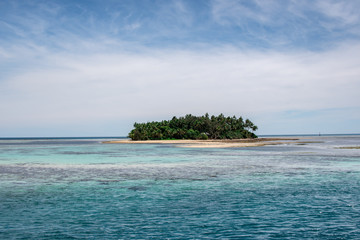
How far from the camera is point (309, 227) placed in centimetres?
1280

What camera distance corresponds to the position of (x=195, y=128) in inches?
6555

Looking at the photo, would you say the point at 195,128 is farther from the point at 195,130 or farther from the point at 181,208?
the point at 181,208

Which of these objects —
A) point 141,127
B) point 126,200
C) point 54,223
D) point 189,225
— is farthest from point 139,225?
point 141,127

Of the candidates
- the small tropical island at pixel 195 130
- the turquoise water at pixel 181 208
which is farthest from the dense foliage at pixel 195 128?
the turquoise water at pixel 181 208

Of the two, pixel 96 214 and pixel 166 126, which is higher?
pixel 166 126

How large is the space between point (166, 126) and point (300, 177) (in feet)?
444

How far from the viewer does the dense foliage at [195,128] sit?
158 metres

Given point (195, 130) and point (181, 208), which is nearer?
point (181, 208)

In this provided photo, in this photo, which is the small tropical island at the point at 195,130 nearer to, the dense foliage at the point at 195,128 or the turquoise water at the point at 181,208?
the dense foliage at the point at 195,128

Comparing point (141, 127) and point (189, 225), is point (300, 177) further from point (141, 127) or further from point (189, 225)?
point (141, 127)

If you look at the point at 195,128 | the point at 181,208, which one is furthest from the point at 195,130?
the point at 181,208

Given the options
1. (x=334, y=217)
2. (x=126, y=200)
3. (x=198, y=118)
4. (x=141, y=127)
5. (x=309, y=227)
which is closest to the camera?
(x=309, y=227)

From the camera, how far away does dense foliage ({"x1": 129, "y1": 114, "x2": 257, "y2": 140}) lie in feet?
519

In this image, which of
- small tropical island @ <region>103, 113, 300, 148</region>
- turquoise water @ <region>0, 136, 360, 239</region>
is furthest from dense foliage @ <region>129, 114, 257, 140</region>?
turquoise water @ <region>0, 136, 360, 239</region>
